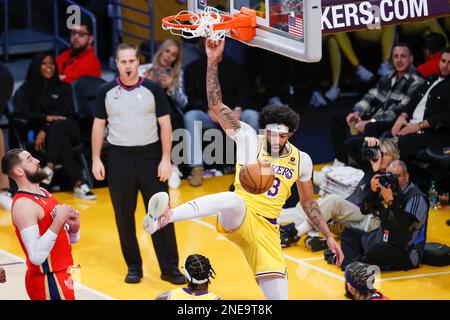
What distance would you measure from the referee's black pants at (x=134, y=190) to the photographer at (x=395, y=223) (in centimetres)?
179

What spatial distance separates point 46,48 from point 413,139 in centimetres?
590

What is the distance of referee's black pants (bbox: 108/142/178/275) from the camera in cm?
1014

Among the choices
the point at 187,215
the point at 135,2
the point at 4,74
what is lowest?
the point at 187,215

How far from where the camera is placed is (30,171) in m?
7.89

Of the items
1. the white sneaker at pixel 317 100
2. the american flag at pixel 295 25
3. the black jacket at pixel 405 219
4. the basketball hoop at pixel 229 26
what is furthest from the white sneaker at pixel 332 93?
the american flag at pixel 295 25

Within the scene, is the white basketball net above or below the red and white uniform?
above

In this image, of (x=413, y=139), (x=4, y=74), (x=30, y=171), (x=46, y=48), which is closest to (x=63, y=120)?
(x=4, y=74)

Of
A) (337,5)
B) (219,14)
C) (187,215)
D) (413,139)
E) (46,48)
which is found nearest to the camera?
(187,215)

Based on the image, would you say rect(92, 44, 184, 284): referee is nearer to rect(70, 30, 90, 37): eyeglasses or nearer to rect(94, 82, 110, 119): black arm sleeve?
rect(94, 82, 110, 119): black arm sleeve

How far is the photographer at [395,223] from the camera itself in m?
10.2

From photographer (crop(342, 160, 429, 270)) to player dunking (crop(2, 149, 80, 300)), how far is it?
349cm

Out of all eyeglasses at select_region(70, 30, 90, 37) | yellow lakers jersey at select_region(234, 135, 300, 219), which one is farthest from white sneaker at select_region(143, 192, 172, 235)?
eyeglasses at select_region(70, 30, 90, 37)

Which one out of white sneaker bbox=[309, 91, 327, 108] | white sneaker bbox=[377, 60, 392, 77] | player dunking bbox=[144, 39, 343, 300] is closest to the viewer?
player dunking bbox=[144, 39, 343, 300]

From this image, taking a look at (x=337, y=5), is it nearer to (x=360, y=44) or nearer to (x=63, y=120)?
(x=63, y=120)
